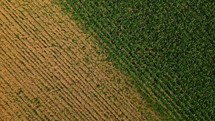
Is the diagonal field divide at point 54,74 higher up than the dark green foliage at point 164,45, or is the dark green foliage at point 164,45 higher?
the dark green foliage at point 164,45

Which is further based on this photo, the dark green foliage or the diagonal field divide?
Result: the dark green foliage

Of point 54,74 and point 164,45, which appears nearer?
point 54,74

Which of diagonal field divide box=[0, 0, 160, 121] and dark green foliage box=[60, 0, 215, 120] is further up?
dark green foliage box=[60, 0, 215, 120]

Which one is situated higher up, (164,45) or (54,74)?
(164,45)

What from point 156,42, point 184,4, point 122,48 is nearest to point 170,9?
point 184,4
